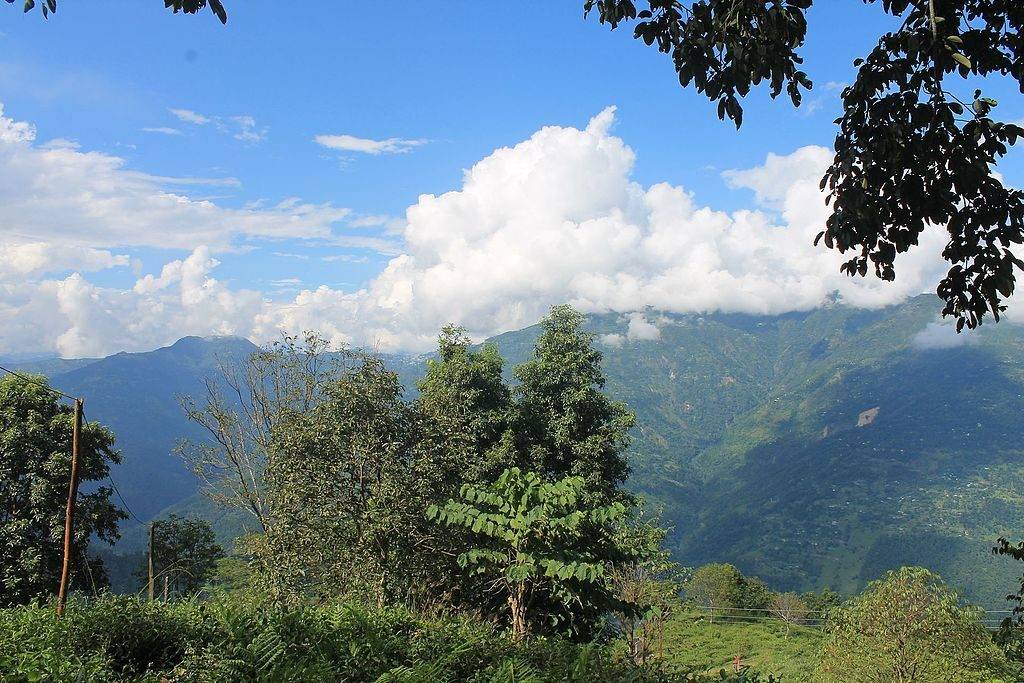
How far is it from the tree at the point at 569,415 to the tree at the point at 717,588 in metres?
59.6

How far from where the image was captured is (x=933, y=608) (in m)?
18.1

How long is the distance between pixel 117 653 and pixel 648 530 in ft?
72.2

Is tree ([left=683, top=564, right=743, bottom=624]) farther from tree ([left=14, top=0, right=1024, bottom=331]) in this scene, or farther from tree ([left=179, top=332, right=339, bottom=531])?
tree ([left=14, top=0, right=1024, bottom=331])

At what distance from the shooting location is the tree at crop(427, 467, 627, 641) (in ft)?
31.0

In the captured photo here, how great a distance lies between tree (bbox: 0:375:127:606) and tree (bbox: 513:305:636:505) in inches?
536

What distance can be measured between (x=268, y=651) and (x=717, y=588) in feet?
261

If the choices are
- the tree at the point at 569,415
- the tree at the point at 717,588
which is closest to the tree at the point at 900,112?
the tree at the point at 569,415

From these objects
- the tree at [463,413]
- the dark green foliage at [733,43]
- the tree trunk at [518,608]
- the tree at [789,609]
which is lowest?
the tree at [789,609]

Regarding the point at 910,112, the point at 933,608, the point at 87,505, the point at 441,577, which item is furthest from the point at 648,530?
the point at 910,112

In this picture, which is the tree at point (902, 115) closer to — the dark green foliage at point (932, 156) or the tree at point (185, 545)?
the dark green foliage at point (932, 156)

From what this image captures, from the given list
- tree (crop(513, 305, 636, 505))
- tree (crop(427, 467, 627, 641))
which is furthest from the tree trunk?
tree (crop(513, 305, 636, 505))

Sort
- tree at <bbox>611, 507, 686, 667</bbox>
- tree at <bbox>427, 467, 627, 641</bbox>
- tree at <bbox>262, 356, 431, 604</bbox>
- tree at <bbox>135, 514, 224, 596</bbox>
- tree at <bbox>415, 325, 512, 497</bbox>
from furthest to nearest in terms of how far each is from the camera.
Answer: tree at <bbox>135, 514, 224, 596</bbox>, tree at <bbox>611, 507, 686, 667</bbox>, tree at <bbox>415, 325, 512, 497</bbox>, tree at <bbox>262, 356, 431, 604</bbox>, tree at <bbox>427, 467, 627, 641</bbox>

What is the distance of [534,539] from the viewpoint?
983 centimetres

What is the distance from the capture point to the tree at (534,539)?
9.45 metres
